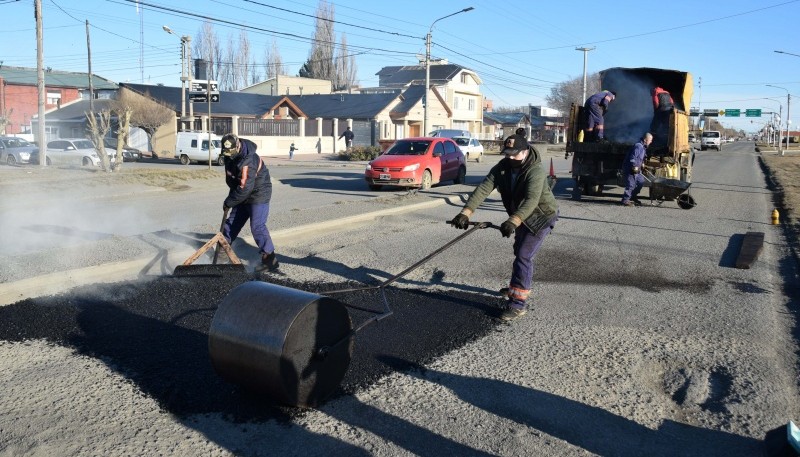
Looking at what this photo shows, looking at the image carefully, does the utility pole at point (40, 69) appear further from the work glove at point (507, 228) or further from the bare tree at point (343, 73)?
the bare tree at point (343, 73)

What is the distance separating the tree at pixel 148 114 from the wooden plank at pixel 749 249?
36917mm

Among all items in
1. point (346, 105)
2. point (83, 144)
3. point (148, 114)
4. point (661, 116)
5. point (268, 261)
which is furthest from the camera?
point (346, 105)

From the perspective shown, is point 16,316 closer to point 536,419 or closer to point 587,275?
point 536,419

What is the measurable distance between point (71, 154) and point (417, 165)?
19.4m

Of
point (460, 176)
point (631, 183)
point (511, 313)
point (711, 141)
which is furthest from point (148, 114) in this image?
point (711, 141)

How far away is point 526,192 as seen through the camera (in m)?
6.05

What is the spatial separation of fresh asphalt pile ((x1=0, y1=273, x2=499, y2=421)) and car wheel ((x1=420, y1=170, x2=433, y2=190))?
11.1 meters

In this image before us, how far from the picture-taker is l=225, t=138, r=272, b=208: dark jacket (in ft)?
24.2

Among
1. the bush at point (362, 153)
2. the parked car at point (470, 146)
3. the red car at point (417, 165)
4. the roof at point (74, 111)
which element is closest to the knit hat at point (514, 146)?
the red car at point (417, 165)

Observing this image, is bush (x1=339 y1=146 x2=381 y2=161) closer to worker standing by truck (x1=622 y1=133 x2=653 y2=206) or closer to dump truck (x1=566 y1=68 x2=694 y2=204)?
dump truck (x1=566 y1=68 x2=694 y2=204)

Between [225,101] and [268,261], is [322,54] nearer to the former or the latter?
[225,101]

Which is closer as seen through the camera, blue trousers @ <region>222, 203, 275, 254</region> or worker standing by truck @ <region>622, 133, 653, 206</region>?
blue trousers @ <region>222, 203, 275, 254</region>

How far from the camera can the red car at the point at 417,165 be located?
17641 millimetres

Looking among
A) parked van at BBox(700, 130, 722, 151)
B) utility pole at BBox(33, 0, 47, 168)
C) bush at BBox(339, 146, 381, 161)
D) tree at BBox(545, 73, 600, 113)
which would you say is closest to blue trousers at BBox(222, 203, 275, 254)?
utility pole at BBox(33, 0, 47, 168)
